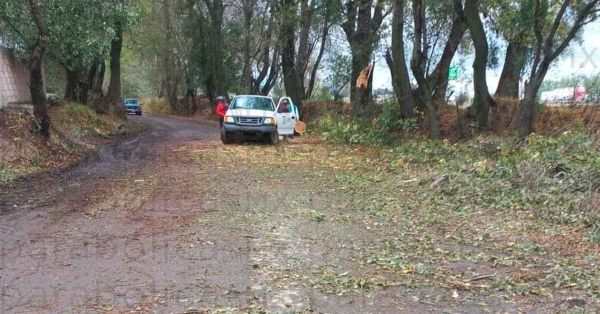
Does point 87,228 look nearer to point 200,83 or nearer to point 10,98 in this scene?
point 10,98

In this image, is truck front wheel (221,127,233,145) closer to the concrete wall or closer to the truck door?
the truck door

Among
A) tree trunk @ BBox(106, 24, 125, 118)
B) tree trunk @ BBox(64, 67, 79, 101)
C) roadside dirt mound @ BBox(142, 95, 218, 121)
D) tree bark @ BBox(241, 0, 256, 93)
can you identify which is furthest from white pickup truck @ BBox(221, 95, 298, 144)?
roadside dirt mound @ BBox(142, 95, 218, 121)

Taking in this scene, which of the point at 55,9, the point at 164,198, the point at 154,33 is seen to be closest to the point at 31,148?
the point at 55,9

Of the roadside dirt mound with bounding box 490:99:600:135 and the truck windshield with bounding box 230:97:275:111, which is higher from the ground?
the truck windshield with bounding box 230:97:275:111

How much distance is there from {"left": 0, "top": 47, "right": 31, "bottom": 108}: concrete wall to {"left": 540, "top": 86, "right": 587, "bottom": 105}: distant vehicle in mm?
15490

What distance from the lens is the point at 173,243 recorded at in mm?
6469

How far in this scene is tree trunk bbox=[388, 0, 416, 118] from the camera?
53.8 feet

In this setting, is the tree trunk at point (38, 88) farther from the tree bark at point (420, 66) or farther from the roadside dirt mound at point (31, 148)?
the tree bark at point (420, 66)

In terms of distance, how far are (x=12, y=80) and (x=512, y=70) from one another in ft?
58.6

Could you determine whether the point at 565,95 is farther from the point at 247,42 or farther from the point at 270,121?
the point at 247,42

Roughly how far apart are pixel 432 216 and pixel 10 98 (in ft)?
54.1

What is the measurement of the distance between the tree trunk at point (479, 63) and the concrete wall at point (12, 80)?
45.0 ft

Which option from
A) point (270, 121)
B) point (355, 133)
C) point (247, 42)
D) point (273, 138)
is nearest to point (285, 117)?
point (273, 138)

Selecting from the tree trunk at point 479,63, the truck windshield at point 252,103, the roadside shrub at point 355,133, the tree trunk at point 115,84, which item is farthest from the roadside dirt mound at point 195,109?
the tree trunk at point 479,63
